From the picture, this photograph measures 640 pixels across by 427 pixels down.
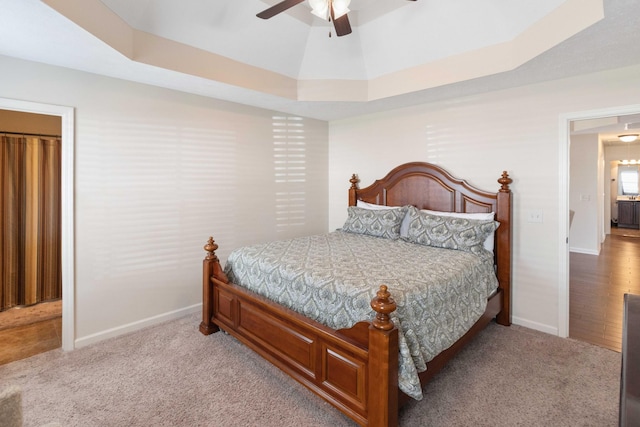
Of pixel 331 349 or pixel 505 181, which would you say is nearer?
pixel 331 349

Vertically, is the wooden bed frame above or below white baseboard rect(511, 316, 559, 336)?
above

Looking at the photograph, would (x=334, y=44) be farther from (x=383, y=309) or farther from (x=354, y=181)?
(x=383, y=309)

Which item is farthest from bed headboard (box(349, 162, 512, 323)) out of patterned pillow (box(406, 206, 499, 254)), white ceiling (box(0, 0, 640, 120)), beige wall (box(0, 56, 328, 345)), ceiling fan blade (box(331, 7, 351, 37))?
ceiling fan blade (box(331, 7, 351, 37))

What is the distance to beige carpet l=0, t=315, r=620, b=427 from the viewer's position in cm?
189

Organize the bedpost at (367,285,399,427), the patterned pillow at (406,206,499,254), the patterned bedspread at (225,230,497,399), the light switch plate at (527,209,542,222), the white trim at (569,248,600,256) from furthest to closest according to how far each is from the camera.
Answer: the white trim at (569,248,600,256)
the light switch plate at (527,209,542,222)
the patterned pillow at (406,206,499,254)
the patterned bedspread at (225,230,497,399)
the bedpost at (367,285,399,427)

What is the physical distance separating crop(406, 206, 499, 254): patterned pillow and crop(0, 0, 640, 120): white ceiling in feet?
4.30

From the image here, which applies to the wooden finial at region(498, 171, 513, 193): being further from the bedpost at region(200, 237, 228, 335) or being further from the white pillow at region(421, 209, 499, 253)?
the bedpost at region(200, 237, 228, 335)

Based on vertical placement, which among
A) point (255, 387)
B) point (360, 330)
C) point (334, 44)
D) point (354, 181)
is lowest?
point (255, 387)

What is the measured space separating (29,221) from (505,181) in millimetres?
5124

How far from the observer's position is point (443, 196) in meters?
3.56

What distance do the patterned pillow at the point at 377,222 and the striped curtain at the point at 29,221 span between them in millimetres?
3497

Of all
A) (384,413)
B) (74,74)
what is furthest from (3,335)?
(384,413)

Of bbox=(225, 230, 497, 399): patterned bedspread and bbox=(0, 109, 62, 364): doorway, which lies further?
bbox=(0, 109, 62, 364): doorway

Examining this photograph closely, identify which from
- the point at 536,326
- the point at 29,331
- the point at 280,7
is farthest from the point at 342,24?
the point at 29,331
